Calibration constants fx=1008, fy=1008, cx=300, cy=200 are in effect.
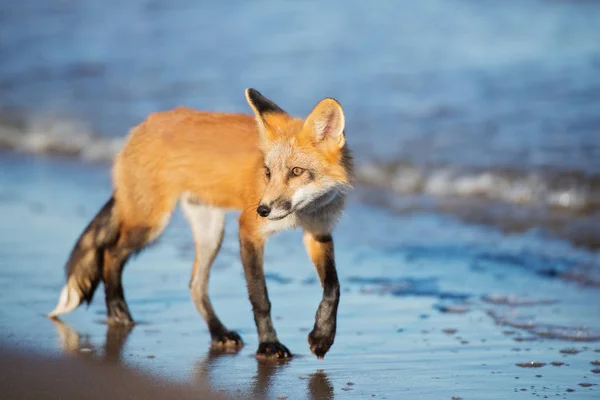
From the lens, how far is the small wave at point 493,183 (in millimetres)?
10344

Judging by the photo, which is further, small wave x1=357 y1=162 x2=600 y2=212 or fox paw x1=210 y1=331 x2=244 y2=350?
small wave x1=357 y1=162 x2=600 y2=212

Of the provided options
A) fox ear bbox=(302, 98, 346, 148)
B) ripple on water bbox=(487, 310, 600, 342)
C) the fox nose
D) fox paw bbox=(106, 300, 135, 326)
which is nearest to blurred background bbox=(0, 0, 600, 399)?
ripple on water bbox=(487, 310, 600, 342)

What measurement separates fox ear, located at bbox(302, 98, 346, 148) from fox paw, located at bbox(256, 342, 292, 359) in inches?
45.7

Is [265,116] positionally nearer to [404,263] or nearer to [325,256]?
[325,256]

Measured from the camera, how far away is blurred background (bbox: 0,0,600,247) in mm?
11203

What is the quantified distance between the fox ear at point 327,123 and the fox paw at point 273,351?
1.16 meters

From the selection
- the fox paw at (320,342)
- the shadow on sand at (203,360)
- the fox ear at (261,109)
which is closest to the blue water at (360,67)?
the fox ear at (261,109)

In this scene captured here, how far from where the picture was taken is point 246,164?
20.5ft

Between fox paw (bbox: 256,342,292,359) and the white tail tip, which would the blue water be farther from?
fox paw (bbox: 256,342,292,359)

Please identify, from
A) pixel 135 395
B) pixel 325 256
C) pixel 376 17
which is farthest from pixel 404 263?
pixel 376 17

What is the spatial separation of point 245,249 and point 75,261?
4.98ft

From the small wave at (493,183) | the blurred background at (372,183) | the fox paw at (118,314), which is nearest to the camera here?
the blurred background at (372,183)

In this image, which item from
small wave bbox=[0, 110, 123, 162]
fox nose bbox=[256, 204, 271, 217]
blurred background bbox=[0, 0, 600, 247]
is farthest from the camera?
small wave bbox=[0, 110, 123, 162]

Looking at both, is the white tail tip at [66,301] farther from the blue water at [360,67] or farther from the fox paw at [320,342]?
the blue water at [360,67]
